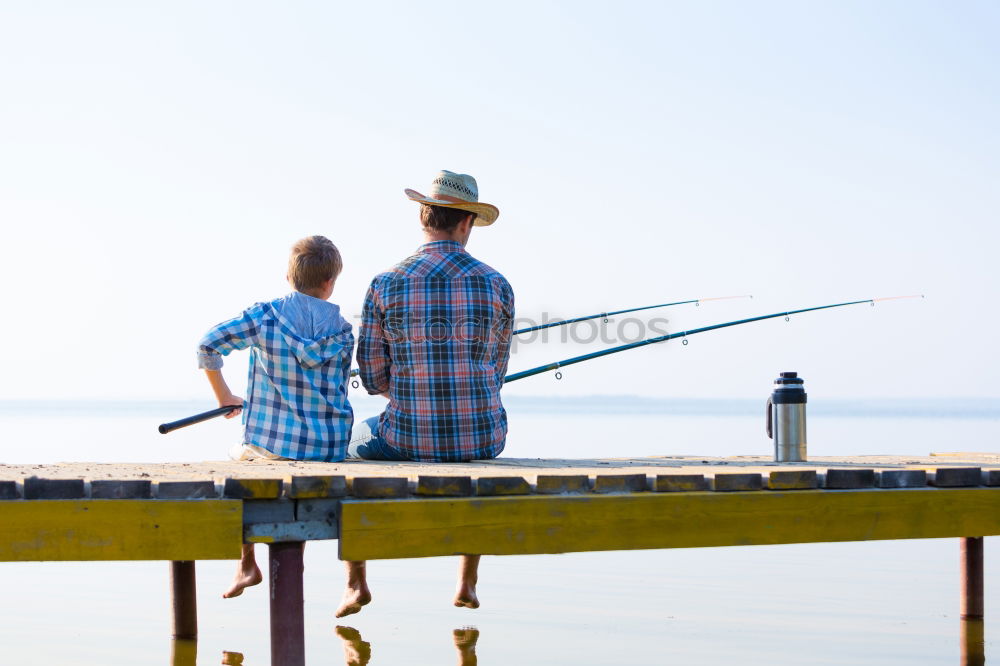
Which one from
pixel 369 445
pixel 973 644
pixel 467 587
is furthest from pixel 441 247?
pixel 973 644

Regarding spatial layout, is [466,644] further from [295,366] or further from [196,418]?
[295,366]

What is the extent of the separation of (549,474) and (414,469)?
1.65 feet

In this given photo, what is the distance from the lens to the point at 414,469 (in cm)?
362

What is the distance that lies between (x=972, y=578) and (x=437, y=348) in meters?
2.80

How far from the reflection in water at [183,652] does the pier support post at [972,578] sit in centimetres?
331

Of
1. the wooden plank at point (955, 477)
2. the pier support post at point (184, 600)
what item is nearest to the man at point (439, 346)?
the pier support post at point (184, 600)

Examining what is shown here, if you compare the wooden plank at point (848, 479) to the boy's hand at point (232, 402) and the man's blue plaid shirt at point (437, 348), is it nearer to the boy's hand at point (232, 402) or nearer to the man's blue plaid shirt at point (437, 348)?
the man's blue plaid shirt at point (437, 348)

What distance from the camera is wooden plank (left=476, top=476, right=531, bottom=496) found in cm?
323

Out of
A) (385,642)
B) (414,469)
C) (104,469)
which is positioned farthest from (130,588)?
(414,469)

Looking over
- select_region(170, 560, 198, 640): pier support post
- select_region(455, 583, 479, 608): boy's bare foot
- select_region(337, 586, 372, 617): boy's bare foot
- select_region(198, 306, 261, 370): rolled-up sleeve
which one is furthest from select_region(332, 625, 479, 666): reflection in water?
select_region(198, 306, 261, 370): rolled-up sleeve

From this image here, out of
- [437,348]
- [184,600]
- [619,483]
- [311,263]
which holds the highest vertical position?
[311,263]

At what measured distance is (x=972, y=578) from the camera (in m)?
5.27

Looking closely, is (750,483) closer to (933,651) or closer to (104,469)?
(104,469)

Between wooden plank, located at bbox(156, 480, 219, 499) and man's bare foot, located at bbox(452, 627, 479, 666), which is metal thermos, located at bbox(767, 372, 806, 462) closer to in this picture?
man's bare foot, located at bbox(452, 627, 479, 666)
